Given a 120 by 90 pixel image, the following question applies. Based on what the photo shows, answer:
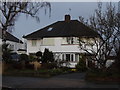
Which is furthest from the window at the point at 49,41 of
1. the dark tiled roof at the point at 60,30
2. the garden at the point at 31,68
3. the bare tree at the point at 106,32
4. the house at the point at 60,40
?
the bare tree at the point at 106,32

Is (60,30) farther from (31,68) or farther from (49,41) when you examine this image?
(31,68)

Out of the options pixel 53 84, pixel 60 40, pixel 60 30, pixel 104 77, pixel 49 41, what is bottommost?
pixel 53 84

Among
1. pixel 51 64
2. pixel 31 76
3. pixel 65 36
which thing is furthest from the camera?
pixel 65 36

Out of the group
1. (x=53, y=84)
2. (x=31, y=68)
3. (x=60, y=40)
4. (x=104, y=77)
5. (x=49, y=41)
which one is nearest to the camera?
(x=53, y=84)

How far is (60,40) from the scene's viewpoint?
140 feet

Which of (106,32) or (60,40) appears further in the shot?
(60,40)

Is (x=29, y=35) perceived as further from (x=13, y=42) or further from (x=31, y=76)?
(x=31, y=76)

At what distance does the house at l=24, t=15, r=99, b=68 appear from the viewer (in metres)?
41.0

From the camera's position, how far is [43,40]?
43.8 metres

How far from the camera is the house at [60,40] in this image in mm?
40969

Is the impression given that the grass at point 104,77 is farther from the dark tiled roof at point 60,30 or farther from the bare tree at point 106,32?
the dark tiled roof at point 60,30

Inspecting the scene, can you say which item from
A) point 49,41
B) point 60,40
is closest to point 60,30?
point 60,40

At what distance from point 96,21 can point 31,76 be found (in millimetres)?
7694

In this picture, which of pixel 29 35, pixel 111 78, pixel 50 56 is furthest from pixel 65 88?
pixel 29 35
